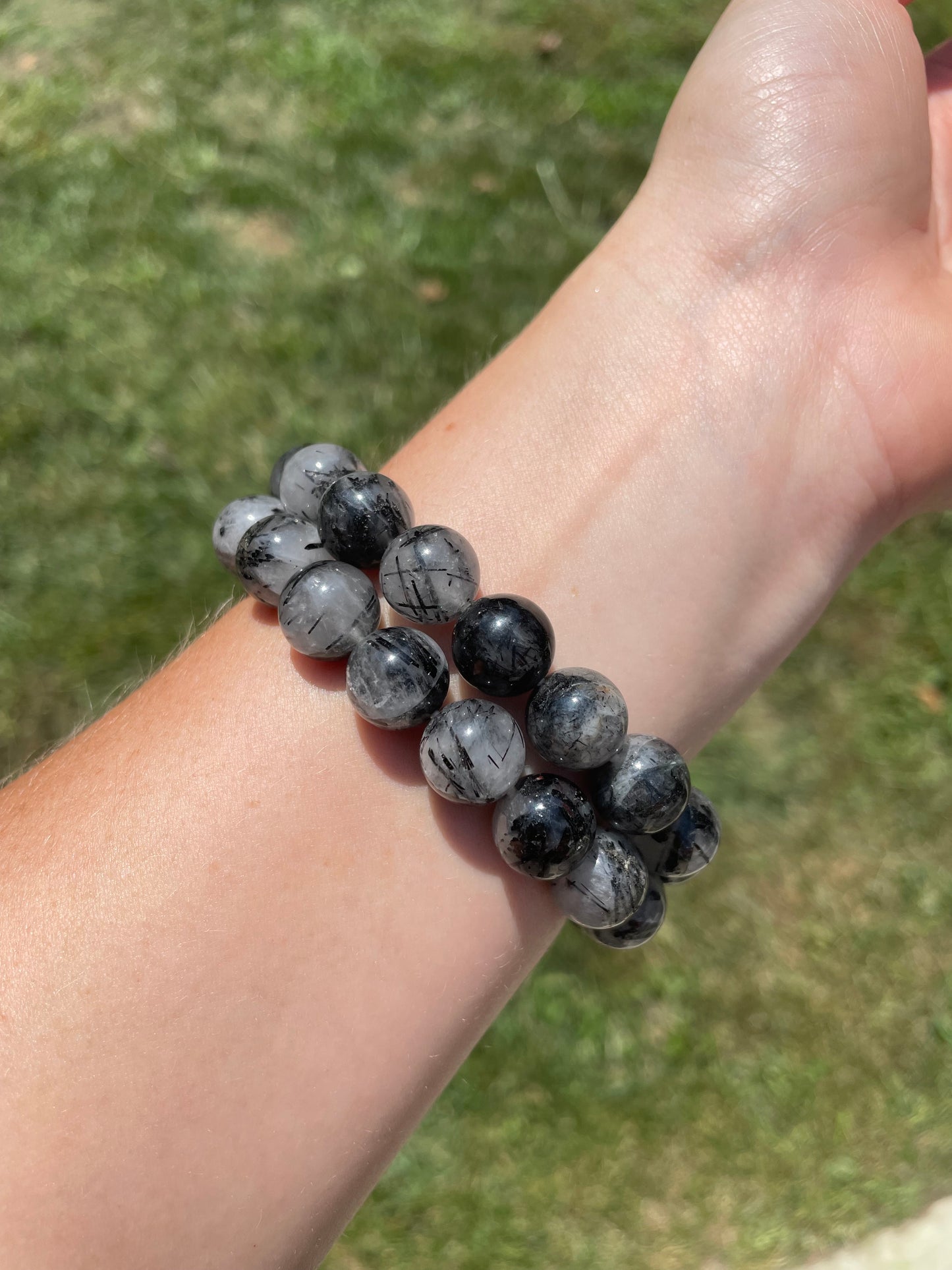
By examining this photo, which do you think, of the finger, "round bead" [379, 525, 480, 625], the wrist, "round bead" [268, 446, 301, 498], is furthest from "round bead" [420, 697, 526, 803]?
the finger

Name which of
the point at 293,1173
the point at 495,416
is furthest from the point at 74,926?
the point at 495,416

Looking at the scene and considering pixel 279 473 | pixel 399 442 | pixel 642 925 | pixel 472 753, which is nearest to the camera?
pixel 472 753

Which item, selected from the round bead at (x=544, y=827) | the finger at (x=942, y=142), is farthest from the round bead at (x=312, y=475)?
the finger at (x=942, y=142)

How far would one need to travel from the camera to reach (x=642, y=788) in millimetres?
1525

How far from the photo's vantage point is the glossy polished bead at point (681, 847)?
169cm

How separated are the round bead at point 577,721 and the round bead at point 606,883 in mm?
152

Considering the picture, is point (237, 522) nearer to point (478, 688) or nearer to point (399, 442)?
point (478, 688)

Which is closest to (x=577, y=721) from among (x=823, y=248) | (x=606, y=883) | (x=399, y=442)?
(x=606, y=883)

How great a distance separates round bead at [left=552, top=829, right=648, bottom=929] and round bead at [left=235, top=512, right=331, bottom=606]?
0.65 meters

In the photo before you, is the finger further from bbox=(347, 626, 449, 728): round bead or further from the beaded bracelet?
bbox=(347, 626, 449, 728): round bead

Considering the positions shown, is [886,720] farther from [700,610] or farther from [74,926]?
[74,926]

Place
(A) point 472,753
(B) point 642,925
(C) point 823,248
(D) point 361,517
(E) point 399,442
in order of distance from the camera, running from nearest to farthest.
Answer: (A) point 472,753 → (D) point 361,517 → (B) point 642,925 → (C) point 823,248 → (E) point 399,442

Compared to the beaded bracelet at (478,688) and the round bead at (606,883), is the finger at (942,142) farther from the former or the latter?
the round bead at (606,883)

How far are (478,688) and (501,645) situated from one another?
10cm
